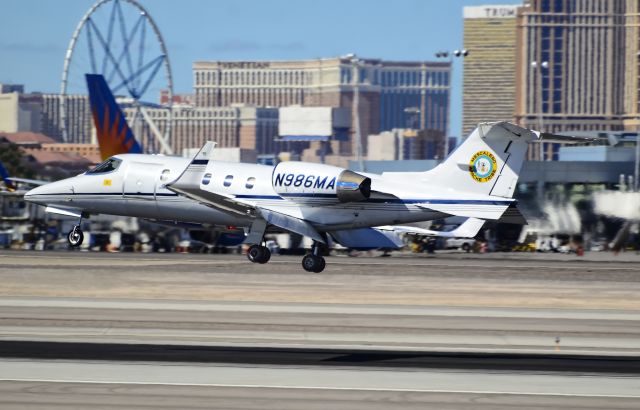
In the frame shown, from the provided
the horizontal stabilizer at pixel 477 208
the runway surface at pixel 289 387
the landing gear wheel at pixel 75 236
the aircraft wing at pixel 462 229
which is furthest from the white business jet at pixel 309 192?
the runway surface at pixel 289 387

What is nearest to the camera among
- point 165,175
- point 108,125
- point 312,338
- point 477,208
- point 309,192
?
point 312,338

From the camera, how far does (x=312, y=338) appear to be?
32.3 metres

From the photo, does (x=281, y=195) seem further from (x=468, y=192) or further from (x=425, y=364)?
(x=425, y=364)

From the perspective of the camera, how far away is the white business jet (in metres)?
48.9

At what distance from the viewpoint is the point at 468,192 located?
4919 cm

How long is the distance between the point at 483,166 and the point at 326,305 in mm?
11612

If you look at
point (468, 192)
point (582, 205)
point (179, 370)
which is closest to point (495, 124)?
point (468, 192)

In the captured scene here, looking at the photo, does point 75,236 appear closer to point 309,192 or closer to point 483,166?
point 309,192

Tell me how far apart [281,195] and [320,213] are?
1.69m

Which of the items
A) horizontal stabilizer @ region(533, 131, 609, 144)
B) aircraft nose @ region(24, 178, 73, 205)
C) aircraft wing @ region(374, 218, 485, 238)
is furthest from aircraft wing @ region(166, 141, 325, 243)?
horizontal stabilizer @ region(533, 131, 609, 144)

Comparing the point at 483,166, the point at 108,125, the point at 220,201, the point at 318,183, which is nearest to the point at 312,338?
the point at 318,183

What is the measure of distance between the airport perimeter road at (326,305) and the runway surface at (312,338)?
0.07 m

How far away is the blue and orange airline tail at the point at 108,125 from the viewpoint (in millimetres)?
79438

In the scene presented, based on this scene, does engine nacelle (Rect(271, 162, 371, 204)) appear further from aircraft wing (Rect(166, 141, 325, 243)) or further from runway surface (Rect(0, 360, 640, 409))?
runway surface (Rect(0, 360, 640, 409))
